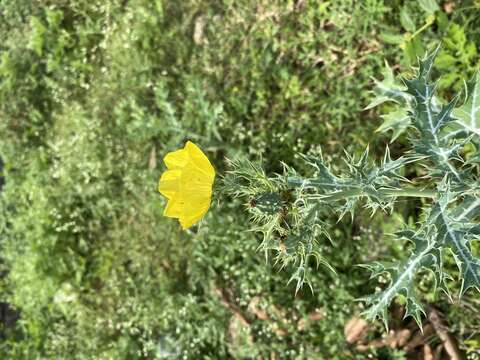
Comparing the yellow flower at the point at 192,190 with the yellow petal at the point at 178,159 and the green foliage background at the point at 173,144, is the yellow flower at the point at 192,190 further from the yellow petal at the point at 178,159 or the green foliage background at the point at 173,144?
the green foliage background at the point at 173,144

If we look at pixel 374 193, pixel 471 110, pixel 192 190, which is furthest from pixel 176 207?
pixel 471 110

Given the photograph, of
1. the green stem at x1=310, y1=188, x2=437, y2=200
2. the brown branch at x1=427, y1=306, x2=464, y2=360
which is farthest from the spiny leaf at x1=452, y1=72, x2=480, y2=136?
the brown branch at x1=427, y1=306, x2=464, y2=360

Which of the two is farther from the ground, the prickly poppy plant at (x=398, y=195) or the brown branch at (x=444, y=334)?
the prickly poppy plant at (x=398, y=195)

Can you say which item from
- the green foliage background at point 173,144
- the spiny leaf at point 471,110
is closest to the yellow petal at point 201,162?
the spiny leaf at point 471,110

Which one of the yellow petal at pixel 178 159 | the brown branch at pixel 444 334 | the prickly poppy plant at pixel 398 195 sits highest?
the yellow petal at pixel 178 159

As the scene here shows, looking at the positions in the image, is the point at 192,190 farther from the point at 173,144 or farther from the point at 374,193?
the point at 173,144

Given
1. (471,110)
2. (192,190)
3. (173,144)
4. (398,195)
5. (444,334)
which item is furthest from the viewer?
(173,144)

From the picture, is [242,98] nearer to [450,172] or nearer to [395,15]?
[395,15]

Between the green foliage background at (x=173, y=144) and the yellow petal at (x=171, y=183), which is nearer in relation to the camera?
the yellow petal at (x=171, y=183)

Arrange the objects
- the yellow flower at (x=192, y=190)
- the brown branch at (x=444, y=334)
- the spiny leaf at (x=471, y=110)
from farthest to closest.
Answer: the brown branch at (x=444, y=334) < the spiny leaf at (x=471, y=110) < the yellow flower at (x=192, y=190)
